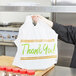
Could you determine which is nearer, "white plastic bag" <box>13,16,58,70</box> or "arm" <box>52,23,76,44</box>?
"white plastic bag" <box>13,16,58,70</box>

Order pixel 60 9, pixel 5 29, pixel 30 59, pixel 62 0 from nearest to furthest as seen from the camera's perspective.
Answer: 1. pixel 60 9
2. pixel 30 59
3. pixel 62 0
4. pixel 5 29

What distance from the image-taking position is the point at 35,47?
3.59 feet

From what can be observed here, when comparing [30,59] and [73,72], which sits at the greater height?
[30,59]

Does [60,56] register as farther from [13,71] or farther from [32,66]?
[13,71]

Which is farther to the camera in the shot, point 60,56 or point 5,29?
point 5,29

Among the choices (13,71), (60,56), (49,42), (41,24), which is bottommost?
(60,56)

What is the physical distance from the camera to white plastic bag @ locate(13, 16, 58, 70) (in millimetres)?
1093

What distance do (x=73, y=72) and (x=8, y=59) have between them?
539 millimetres

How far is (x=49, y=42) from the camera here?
3.66 ft

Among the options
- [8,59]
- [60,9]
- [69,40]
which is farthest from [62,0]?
[60,9]

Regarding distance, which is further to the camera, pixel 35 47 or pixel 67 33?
pixel 67 33

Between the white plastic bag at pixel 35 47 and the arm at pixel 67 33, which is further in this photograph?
the arm at pixel 67 33

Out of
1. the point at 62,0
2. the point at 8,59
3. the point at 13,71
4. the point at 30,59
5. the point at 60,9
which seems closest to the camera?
the point at 60,9

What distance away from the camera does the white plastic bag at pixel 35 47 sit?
1093mm
